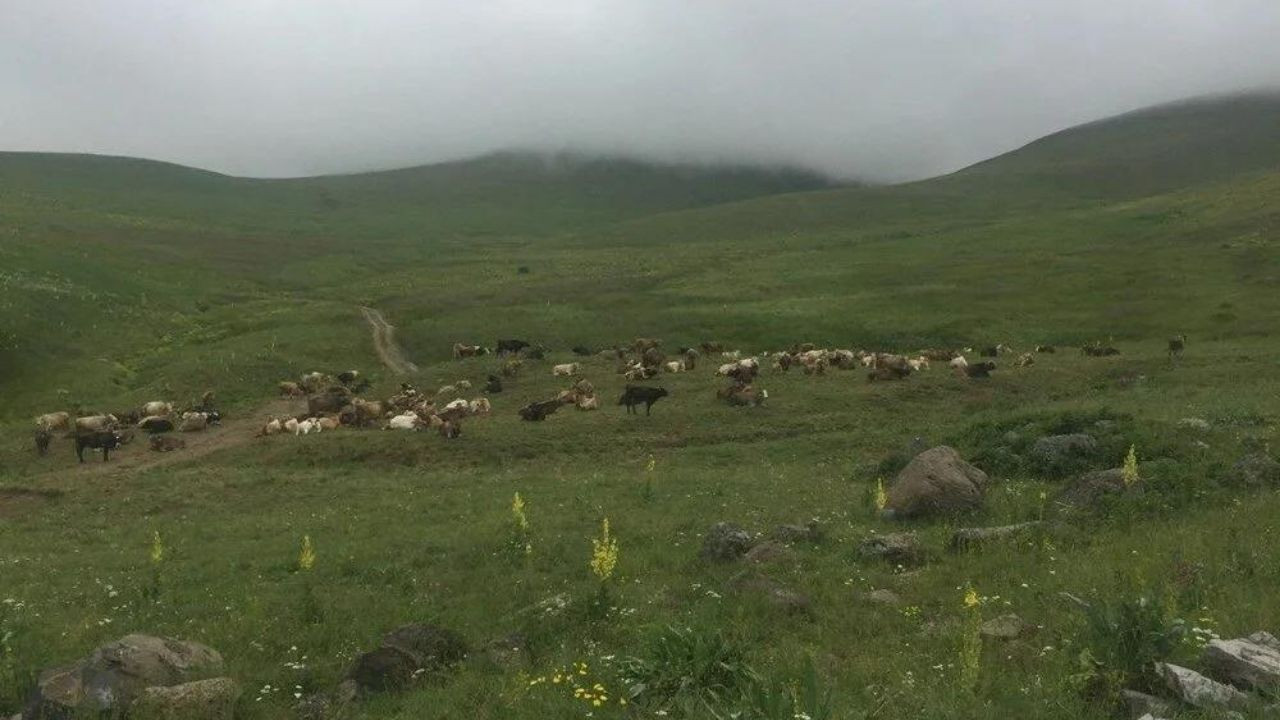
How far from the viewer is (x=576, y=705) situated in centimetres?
1019

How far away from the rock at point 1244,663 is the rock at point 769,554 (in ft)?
26.4

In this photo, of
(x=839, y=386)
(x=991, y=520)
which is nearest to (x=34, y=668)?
(x=991, y=520)

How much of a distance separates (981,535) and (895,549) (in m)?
1.69

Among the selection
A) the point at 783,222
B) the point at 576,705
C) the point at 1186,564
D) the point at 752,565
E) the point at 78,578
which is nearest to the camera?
the point at 576,705

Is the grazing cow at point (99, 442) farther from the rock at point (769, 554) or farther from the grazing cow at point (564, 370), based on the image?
the rock at point (769, 554)

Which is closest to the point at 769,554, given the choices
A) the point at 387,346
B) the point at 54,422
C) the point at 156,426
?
the point at 156,426

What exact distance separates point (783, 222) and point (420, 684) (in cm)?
18953

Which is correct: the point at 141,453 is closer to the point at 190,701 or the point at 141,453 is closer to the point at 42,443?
the point at 42,443

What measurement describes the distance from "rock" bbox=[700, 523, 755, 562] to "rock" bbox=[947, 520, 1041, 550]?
151 inches

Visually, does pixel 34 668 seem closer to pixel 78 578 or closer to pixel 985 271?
pixel 78 578

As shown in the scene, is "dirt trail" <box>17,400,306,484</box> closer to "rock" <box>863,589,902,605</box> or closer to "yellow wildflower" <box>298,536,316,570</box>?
"yellow wildflower" <box>298,536,316,570</box>

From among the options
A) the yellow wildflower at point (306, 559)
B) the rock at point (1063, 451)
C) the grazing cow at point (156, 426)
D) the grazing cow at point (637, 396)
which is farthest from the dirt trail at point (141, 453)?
the rock at point (1063, 451)

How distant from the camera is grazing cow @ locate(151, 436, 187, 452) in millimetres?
39031

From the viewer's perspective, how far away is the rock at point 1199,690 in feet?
25.8
